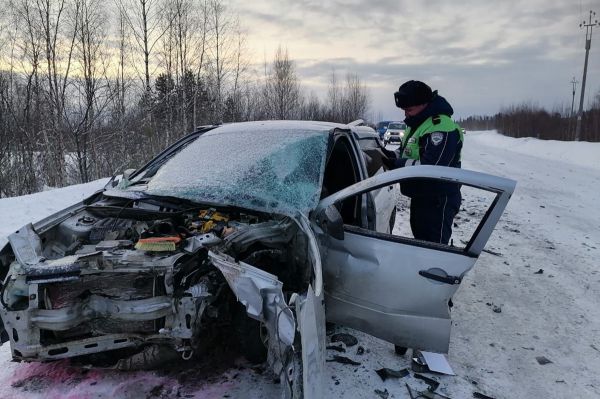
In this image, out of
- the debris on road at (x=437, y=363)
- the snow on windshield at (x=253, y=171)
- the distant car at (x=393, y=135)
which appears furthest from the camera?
the distant car at (x=393, y=135)

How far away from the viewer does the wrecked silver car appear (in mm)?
2182

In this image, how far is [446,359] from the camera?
123 inches

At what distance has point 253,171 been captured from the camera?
3.10 m

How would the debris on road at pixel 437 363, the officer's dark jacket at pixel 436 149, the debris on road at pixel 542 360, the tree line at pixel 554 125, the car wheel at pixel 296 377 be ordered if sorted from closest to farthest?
1. the car wheel at pixel 296 377
2. the debris on road at pixel 437 363
3. the debris on road at pixel 542 360
4. the officer's dark jacket at pixel 436 149
5. the tree line at pixel 554 125

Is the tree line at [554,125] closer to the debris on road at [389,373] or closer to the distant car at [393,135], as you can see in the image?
the distant car at [393,135]

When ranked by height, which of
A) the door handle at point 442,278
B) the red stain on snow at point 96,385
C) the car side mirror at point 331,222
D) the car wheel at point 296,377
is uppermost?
the car side mirror at point 331,222

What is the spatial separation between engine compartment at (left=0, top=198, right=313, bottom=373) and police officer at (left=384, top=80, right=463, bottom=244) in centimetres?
138

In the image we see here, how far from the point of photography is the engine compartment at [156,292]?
2.17 m

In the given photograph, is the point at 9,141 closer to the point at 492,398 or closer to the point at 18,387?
the point at 18,387

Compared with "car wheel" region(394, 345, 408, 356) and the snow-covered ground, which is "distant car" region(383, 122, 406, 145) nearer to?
the snow-covered ground

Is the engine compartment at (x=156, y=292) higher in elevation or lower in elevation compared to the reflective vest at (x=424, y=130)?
lower

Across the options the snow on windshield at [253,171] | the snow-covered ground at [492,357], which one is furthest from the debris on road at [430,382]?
the snow on windshield at [253,171]

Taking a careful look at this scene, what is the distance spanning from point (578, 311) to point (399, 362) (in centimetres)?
195

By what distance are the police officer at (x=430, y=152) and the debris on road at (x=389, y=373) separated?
115 centimetres
